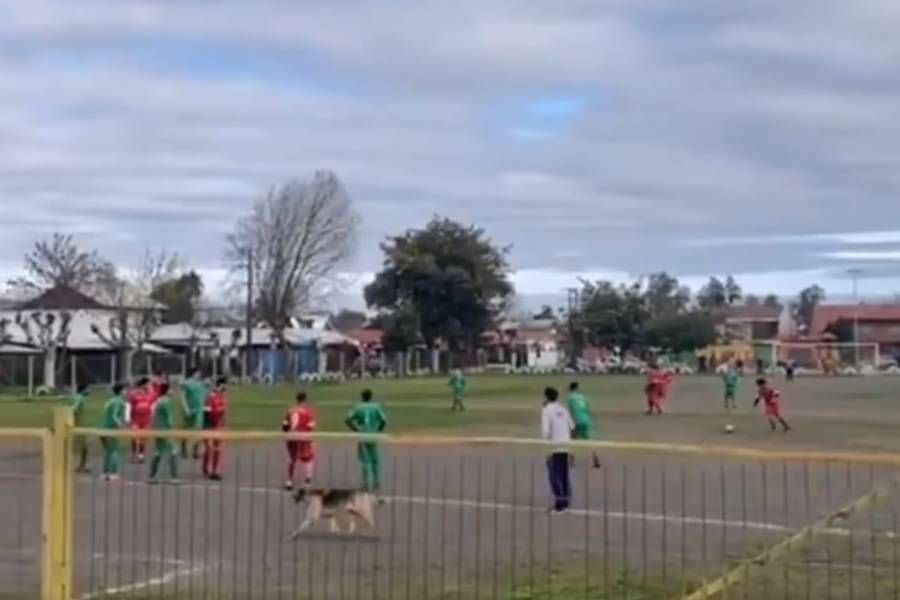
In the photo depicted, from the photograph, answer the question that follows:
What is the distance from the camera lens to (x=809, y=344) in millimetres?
148375

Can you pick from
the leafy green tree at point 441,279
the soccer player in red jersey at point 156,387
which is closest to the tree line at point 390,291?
the leafy green tree at point 441,279

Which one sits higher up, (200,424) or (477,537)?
(200,424)

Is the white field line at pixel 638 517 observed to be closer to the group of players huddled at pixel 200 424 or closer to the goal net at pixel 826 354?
the group of players huddled at pixel 200 424

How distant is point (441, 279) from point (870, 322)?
68.9 m

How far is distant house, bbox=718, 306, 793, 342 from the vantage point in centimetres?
17400

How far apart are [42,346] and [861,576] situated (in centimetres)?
7637

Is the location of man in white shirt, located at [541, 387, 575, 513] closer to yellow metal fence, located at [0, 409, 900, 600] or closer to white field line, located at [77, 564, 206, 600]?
yellow metal fence, located at [0, 409, 900, 600]

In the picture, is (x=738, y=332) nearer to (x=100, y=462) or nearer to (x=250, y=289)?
(x=250, y=289)

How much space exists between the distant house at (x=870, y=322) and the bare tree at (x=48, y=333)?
92.3 meters

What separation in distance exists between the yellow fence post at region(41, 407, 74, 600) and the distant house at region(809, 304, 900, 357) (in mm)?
152019

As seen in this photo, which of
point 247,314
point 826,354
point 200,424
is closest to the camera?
point 200,424

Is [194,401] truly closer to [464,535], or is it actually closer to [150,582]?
[464,535]

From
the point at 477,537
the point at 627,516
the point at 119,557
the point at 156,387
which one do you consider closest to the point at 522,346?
the point at 156,387

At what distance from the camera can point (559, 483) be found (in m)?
17.6
